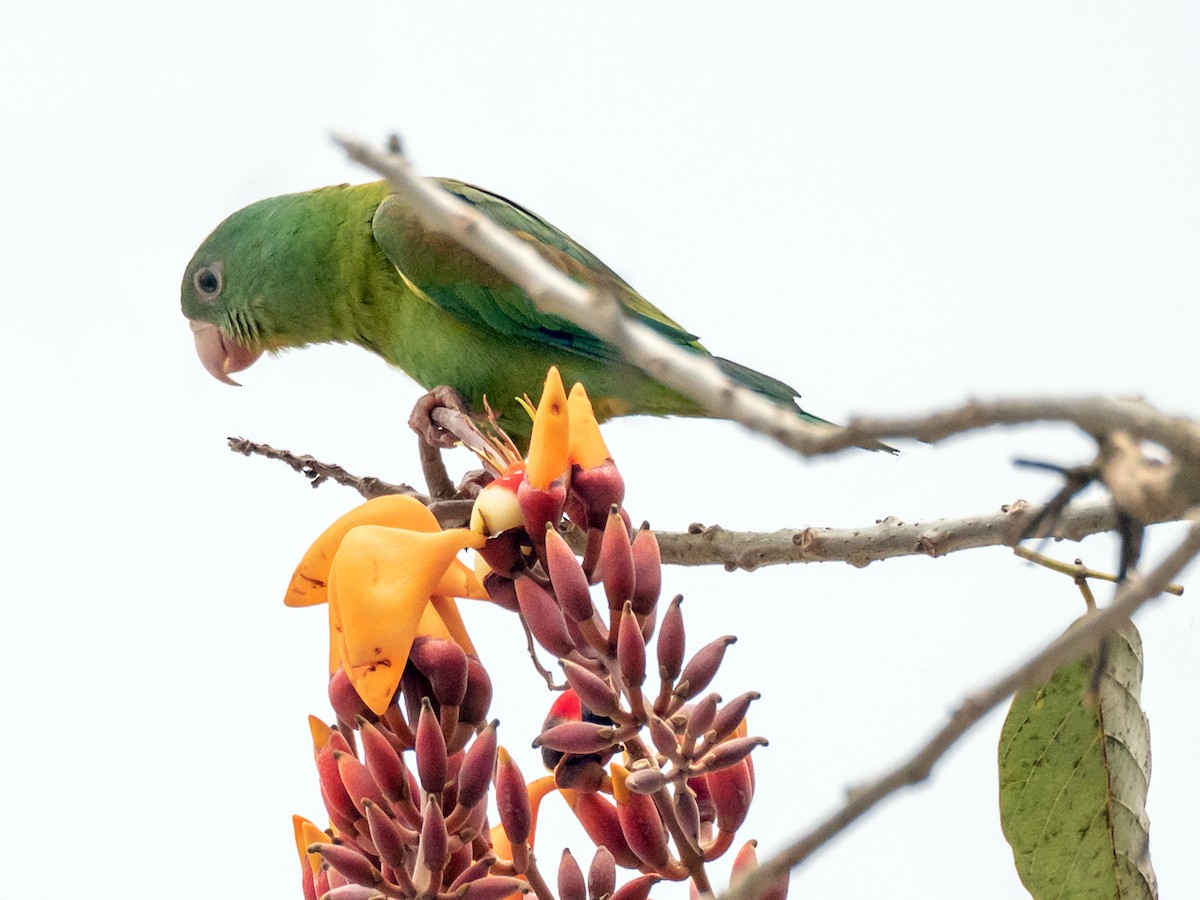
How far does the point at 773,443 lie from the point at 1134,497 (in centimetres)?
16

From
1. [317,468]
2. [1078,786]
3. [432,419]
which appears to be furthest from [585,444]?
[432,419]

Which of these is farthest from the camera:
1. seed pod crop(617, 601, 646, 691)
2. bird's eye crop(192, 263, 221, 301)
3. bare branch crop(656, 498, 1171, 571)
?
bird's eye crop(192, 263, 221, 301)

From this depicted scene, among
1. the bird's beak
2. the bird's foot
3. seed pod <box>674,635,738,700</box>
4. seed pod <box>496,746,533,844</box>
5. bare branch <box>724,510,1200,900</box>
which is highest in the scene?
the bird's beak

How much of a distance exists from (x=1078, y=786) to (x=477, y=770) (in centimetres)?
74

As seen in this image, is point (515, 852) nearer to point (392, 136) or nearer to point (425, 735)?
point (425, 735)

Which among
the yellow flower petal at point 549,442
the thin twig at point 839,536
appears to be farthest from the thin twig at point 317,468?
the yellow flower petal at point 549,442

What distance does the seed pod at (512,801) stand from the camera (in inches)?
41.9

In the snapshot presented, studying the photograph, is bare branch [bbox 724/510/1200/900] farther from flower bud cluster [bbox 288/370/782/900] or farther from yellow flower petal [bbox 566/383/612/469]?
yellow flower petal [bbox 566/383/612/469]

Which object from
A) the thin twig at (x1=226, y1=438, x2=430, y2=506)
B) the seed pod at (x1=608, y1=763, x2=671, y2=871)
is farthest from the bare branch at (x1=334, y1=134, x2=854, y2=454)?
the thin twig at (x1=226, y1=438, x2=430, y2=506)

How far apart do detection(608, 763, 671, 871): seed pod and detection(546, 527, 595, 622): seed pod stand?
0.45ft

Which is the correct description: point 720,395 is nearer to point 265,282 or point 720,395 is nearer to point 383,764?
point 383,764

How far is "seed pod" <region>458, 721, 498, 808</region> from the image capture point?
1.06 m

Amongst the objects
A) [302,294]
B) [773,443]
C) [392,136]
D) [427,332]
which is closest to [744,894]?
[773,443]

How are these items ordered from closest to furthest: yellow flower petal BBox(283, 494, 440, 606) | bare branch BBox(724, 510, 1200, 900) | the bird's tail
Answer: bare branch BBox(724, 510, 1200, 900)
yellow flower petal BBox(283, 494, 440, 606)
the bird's tail
